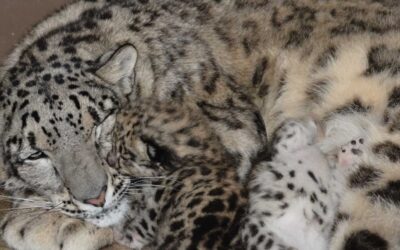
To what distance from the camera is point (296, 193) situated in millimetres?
3088

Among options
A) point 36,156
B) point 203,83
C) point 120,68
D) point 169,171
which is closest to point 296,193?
point 169,171

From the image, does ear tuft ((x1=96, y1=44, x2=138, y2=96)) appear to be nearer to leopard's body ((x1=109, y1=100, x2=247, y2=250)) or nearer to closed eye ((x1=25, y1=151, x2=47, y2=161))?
leopard's body ((x1=109, y1=100, x2=247, y2=250))

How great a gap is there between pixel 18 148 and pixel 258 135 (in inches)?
39.3

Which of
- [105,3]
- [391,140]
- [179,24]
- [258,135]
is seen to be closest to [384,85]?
[391,140]

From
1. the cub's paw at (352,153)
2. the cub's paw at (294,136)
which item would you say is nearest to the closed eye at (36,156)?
the cub's paw at (294,136)

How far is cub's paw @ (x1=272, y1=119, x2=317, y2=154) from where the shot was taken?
10.9ft

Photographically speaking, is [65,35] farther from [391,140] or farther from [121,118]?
[391,140]

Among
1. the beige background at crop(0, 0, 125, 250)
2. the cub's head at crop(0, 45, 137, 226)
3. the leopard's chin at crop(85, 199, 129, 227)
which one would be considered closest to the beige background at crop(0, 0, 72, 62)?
the beige background at crop(0, 0, 125, 250)

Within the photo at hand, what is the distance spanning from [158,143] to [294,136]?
1.77 feet

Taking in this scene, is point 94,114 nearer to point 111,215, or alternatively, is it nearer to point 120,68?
point 120,68

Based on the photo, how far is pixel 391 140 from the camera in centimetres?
315

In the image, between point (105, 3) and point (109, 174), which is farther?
point (105, 3)

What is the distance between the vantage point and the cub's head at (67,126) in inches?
121

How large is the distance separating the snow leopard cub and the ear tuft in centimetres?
62
